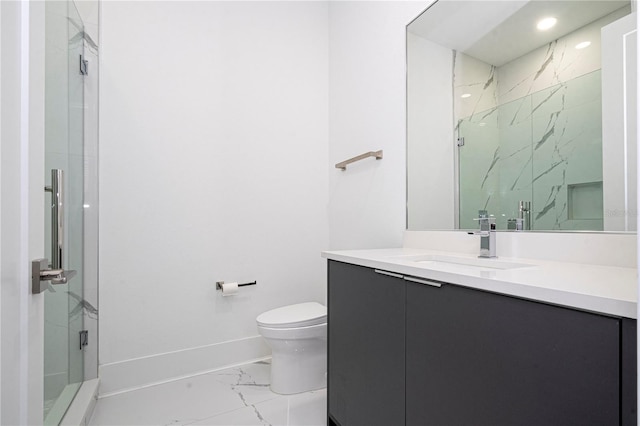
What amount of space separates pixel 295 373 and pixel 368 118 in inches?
62.4

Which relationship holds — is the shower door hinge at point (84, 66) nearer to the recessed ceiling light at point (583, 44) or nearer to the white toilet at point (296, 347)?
the white toilet at point (296, 347)

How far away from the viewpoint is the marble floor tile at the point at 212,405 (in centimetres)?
Answer: 156

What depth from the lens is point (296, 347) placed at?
179 cm

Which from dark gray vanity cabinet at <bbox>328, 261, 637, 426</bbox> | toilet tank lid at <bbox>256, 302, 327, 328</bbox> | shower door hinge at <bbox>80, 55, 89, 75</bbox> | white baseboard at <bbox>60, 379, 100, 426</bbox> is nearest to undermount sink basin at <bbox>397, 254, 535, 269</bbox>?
dark gray vanity cabinet at <bbox>328, 261, 637, 426</bbox>

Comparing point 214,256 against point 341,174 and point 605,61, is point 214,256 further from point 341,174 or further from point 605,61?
point 605,61

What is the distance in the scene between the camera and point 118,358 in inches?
72.7

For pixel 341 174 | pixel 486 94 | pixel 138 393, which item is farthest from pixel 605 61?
pixel 138 393

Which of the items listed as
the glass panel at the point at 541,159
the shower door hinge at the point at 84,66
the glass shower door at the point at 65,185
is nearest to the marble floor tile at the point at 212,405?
the glass shower door at the point at 65,185

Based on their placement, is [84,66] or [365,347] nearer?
[365,347]

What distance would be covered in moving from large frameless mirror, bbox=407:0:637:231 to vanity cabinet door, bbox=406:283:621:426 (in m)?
0.60

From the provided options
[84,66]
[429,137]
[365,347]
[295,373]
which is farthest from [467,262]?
[84,66]

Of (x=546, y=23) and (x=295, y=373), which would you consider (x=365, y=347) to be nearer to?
(x=295, y=373)

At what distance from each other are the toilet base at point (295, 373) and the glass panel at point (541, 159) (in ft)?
3.66

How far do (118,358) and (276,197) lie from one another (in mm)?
1333
